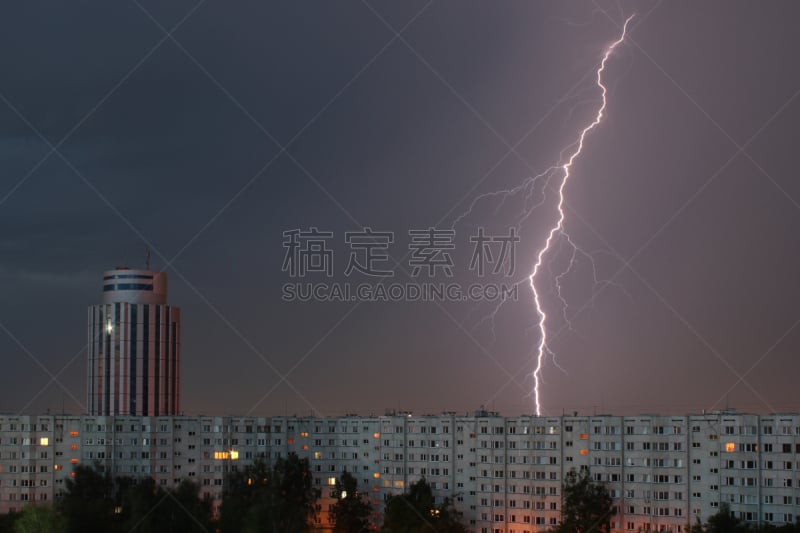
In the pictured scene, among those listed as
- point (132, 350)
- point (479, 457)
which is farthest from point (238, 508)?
point (132, 350)

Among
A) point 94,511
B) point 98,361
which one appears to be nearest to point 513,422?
point 94,511

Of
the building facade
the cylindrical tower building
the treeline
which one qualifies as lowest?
the treeline

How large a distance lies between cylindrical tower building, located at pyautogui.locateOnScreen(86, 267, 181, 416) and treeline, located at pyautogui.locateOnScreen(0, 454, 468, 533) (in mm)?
35285

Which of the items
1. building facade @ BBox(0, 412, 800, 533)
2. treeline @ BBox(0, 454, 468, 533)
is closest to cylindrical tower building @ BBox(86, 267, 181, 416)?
building facade @ BBox(0, 412, 800, 533)

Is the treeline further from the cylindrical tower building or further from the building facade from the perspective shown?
the cylindrical tower building

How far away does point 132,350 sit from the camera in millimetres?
89562

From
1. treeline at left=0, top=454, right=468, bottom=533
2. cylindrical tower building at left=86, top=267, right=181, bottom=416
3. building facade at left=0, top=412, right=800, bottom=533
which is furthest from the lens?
cylindrical tower building at left=86, top=267, right=181, bottom=416

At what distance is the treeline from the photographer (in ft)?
144

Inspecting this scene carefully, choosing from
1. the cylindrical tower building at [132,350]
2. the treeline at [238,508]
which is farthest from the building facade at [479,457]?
the cylindrical tower building at [132,350]

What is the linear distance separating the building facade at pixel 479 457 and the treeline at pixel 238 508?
216 centimetres

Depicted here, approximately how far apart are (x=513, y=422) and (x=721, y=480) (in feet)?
34.3

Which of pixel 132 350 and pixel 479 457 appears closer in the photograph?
pixel 479 457

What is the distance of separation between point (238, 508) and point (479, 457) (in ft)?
39.4

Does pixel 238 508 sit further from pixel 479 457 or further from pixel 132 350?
pixel 132 350
